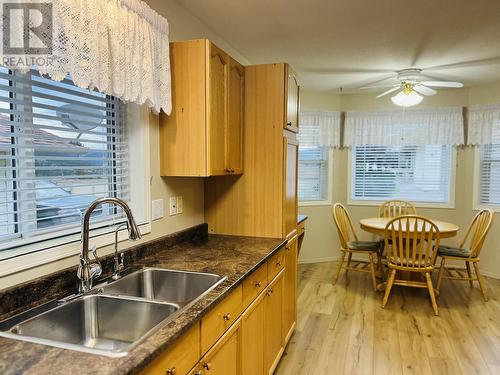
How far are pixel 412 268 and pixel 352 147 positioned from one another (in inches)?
84.6

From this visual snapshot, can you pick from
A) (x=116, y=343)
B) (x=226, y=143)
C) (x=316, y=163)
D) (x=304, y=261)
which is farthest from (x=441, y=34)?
(x=304, y=261)

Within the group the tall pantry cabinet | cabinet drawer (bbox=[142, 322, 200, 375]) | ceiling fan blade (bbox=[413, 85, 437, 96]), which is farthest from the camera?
ceiling fan blade (bbox=[413, 85, 437, 96])

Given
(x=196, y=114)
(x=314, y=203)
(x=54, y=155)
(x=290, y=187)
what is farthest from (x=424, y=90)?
(x=54, y=155)

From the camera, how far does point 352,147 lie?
502cm

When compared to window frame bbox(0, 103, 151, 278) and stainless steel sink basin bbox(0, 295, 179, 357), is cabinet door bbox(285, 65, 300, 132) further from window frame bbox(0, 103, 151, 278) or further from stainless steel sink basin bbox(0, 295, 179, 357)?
stainless steel sink basin bbox(0, 295, 179, 357)

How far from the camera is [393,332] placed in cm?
293

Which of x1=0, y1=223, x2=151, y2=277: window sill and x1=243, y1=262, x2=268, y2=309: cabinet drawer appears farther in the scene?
x1=243, y1=262, x2=268, y2=309: cabinet drawer

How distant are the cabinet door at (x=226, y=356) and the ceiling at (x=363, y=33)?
6.25 ft

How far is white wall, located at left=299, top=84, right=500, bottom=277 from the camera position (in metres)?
4.37

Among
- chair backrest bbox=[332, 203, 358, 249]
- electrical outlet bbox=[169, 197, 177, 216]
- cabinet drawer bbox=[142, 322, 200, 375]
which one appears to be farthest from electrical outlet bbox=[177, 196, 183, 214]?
chair backrest bbox=[332, 203, 358, 249]

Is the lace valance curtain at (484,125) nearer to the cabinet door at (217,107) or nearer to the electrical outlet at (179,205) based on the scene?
the cabinet door at (217,107)

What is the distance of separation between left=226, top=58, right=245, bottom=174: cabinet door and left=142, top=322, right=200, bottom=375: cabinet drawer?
1.12 metres

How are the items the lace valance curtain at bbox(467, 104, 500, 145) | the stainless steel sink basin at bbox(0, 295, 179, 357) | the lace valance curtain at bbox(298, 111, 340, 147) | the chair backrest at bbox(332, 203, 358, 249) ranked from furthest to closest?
1. the lace valance curtain at bbox(298, 111, 340, 147)
2. the lace valance curtain at bbox(467, 104, 500, 145)
3. the chair backrest at bbox(332, 203, 358, 249)
4. the stainless steel sink basin at bbox(0, 295, 179, 357)

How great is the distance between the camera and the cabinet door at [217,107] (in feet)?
6.28
